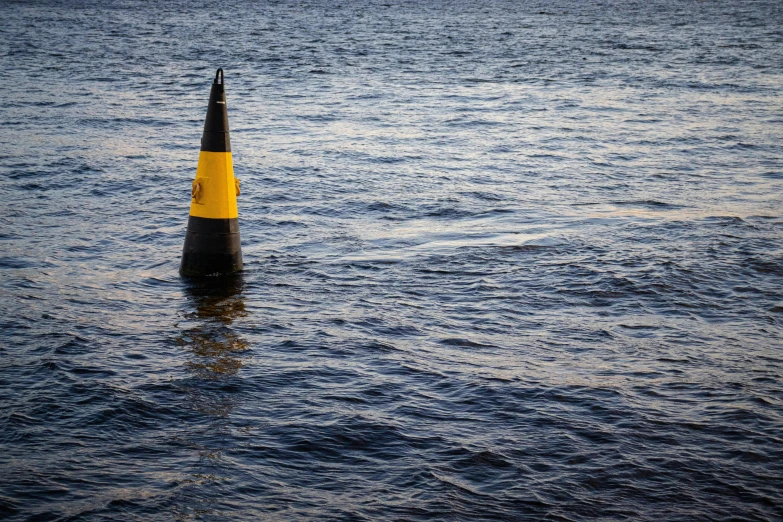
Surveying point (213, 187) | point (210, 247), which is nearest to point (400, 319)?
point (210, 247)

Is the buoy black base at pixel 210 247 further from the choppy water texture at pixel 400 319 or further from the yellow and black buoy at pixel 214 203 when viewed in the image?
the choppy water texture at pixel 400 319

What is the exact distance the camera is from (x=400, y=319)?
7137mm

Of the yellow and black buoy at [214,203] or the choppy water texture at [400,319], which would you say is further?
the yellow and black buoy at [214,203]

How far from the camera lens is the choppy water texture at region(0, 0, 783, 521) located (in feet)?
15.4

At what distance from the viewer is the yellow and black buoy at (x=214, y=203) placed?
25.8 feet

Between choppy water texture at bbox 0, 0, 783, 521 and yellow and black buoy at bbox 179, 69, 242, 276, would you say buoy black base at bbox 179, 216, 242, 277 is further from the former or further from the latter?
choppy water texture at bbox 0, 0, 783, 521

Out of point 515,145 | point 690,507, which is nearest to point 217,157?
point 690,507

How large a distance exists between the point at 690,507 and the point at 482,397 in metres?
1.56

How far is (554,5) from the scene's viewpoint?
6638 cm

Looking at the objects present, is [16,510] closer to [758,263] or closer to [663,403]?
[663,403]

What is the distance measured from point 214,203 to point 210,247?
386mm

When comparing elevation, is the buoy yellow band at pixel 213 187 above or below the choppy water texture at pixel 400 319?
above

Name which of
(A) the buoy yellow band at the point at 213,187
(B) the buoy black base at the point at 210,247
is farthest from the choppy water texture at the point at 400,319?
(A) the buoy yellow band at the point at 213,187

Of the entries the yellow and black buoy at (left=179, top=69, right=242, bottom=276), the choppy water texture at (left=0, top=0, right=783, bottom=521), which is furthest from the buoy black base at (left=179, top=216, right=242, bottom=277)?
the choppy water texture at (left=0, top=0, right=783, bottom=521)
